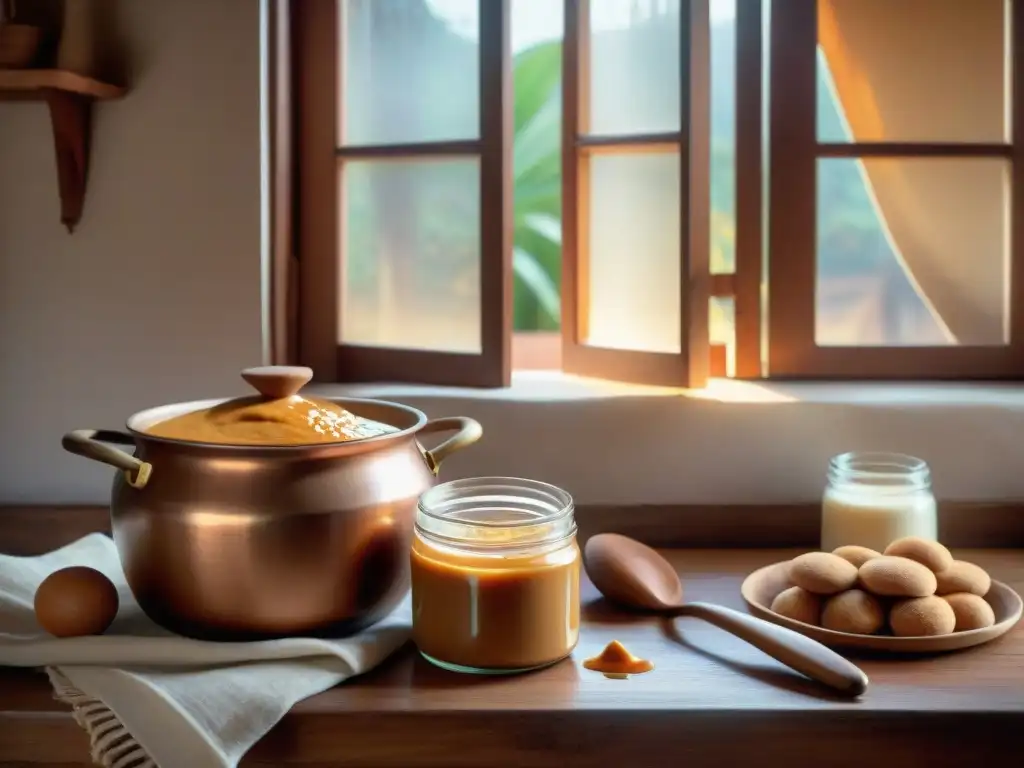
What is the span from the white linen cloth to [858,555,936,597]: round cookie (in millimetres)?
466

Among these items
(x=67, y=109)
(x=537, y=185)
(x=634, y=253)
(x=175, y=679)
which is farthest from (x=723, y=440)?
(x=537, y=185)

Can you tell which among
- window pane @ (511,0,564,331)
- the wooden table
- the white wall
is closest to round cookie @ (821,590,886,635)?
the wooden table

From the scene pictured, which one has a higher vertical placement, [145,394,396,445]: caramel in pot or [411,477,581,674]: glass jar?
[145,394,396,445]: caramel in pot

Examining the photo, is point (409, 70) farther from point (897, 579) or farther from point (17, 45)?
point (897, 579)

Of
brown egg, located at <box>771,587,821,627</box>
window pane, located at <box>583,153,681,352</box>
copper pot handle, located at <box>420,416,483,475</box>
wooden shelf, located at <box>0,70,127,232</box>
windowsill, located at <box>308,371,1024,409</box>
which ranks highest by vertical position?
wooden shelf, located at <box>0,70,127,232</box>

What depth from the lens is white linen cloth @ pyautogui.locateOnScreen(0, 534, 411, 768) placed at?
91cm

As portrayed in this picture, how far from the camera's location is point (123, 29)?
4.88 feet

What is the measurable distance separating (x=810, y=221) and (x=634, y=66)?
345 mm

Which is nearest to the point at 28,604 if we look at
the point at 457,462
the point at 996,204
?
the point at 457,462

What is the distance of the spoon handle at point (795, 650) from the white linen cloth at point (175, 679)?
32 centimetres

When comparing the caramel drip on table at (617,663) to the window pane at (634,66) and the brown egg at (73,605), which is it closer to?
the brown egg at (73,605)

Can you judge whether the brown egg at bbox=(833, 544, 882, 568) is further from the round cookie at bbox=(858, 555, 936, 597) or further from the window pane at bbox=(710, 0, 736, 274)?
the window pane at bbox=(710, 0, 736, 274)

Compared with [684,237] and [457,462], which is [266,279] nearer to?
[457,462]

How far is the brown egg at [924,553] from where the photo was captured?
3.70 feet
